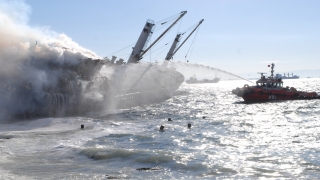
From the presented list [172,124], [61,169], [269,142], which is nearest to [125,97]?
[172,124]

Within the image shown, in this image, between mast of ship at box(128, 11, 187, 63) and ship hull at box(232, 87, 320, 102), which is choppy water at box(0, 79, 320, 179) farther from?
mast of ship at box(128, 11, 187, 63)

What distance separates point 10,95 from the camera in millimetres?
35375

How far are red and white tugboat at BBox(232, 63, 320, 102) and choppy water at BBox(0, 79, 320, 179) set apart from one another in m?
30.0

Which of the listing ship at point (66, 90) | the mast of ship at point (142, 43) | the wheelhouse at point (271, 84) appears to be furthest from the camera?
the mast of ship at point (142, 43)

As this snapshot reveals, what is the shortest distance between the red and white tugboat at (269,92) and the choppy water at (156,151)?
30.0m

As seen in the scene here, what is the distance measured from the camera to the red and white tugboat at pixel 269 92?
6384cm

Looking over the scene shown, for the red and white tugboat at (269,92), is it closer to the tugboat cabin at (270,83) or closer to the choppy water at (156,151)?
the tugboat cabin at (270,83)

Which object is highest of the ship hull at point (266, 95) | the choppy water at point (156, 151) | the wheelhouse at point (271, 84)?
the wheelhouse at point (271, 84)

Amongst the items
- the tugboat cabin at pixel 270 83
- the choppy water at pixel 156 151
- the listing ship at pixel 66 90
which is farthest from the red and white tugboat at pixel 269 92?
the choppy water at pixel 156 151

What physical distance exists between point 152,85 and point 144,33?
13.4 m

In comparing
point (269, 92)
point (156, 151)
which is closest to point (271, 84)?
point (269, 92)

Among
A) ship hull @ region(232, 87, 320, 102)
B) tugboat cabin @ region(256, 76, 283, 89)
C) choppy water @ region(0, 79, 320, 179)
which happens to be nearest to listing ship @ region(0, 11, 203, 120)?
choppy water @ region(0, 79, 320, 179)

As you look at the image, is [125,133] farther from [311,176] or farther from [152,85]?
[152,85]

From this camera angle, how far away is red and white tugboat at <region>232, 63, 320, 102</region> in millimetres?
63844
